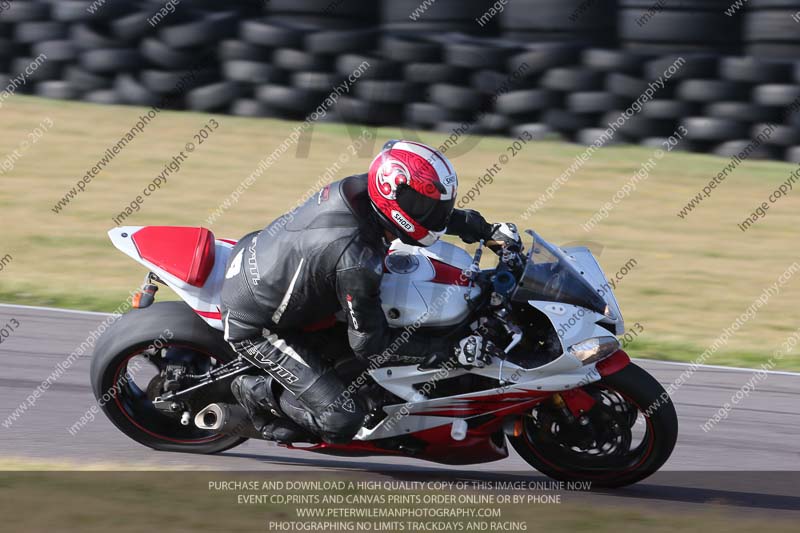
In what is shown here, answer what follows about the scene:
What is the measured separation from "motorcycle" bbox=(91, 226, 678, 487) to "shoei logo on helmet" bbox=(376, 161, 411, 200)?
19.1 inches

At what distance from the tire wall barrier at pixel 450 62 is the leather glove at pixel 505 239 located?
7.19 meters

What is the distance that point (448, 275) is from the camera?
4.95 meters

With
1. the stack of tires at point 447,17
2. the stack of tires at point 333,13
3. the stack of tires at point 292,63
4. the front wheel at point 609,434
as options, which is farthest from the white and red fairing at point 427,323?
the stack of tires at point 333,13

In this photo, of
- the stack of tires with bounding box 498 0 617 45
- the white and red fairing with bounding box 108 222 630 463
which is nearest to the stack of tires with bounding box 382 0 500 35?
the stack of tires with bounding box 498 0 617 45

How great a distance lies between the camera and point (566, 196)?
1120 cm

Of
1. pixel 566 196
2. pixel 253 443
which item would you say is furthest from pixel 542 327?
pixel 566 196

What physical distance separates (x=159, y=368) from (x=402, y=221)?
1669 mm

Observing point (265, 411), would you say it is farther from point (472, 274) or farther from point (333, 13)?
point (333, 13)

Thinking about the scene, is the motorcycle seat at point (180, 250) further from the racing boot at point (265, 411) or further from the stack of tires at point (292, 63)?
the stack of tires at point (292, 63)

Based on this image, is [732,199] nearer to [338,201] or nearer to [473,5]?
[473,5]

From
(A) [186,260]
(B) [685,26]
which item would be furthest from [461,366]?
(B) [685,26]

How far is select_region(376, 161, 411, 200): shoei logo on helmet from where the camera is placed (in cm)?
453

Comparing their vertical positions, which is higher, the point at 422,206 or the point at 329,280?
the point at 422,206

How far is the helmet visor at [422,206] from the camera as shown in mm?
4531
